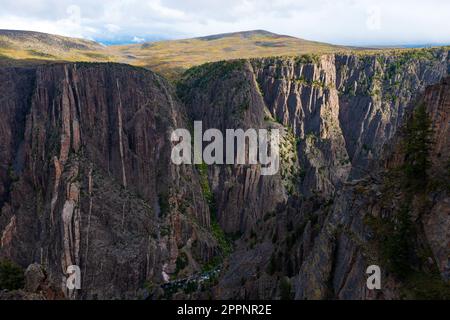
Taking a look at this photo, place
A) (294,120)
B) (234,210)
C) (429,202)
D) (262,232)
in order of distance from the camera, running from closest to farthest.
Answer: (429,202), (262,232), (234,210), (294,120)

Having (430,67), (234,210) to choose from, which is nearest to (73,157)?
(234,210)

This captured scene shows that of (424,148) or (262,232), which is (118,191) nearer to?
(262,232)

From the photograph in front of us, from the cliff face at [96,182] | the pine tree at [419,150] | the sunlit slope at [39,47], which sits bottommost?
the cliff face at [96,182]

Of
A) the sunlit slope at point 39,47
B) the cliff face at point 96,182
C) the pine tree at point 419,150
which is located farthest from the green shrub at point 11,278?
the sunlit slope at point 39,47

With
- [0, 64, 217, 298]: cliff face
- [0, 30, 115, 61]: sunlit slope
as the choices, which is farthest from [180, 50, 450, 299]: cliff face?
[0, 30, 115, 61]: sunlit slope

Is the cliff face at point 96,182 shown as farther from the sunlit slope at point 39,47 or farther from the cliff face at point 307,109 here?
the sunlit slope at point 39,47

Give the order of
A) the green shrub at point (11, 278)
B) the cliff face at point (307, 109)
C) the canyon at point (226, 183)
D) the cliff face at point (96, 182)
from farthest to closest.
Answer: the cliff face at point (307, 109) → the cliff face at point (96, 182) → the green shrub at point (11, 278) → the canyon at point (226, 183)
